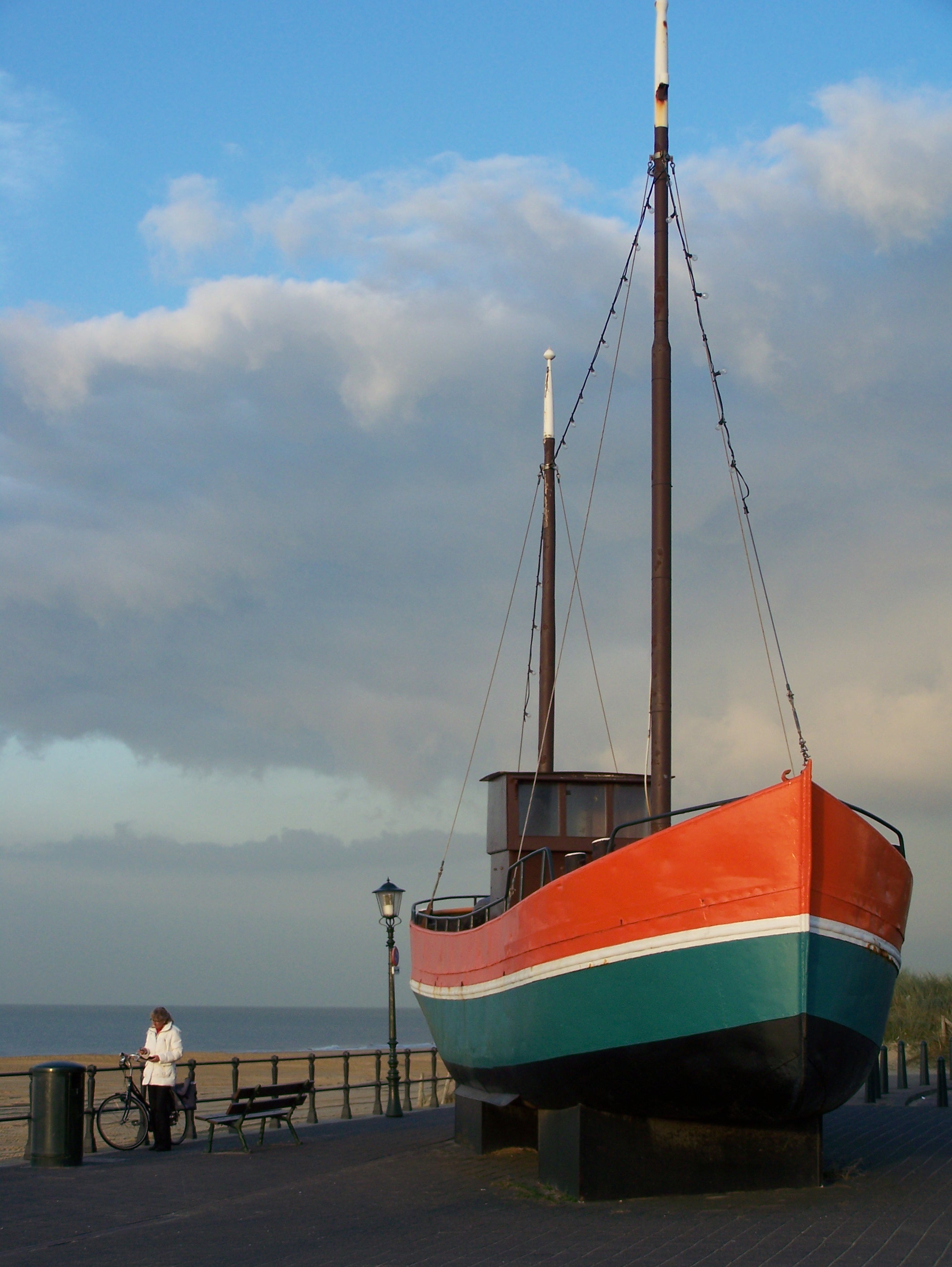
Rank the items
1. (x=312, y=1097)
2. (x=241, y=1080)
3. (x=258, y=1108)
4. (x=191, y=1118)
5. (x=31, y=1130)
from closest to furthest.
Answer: (x=31, y=1130) < (x=258, y=1108) < (x=191, y=1118) < (x=312, y=1097) < (x=241, y=1080)

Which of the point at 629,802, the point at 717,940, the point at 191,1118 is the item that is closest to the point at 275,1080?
the point at 191,1118

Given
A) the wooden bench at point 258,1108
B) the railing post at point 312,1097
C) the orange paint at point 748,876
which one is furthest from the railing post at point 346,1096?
the orange paint at point 748,876

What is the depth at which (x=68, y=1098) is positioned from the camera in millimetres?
13539

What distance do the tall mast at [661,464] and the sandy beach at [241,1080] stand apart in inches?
240

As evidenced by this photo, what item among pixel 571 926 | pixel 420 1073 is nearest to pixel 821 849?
pixel 571 926

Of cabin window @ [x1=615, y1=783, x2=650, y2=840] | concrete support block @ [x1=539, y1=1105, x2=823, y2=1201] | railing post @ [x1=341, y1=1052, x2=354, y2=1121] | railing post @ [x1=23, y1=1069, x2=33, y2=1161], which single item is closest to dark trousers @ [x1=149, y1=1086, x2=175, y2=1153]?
railing post @ [x1=23, y1=1069, x2=33, y2=1161]

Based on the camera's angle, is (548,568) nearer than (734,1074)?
No

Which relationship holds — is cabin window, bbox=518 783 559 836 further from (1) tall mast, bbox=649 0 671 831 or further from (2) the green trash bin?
(2) the green trash bin

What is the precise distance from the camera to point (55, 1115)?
13477 millimetres

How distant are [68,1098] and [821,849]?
850 cm

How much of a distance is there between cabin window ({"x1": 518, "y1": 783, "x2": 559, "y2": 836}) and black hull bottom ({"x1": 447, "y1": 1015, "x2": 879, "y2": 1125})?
489 centimetres

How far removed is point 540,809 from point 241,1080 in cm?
3447

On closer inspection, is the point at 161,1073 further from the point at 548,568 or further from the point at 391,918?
the point at 548,568

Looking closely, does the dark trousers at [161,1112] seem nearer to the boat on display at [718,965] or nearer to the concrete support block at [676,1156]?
the boat on display at [718,965]
